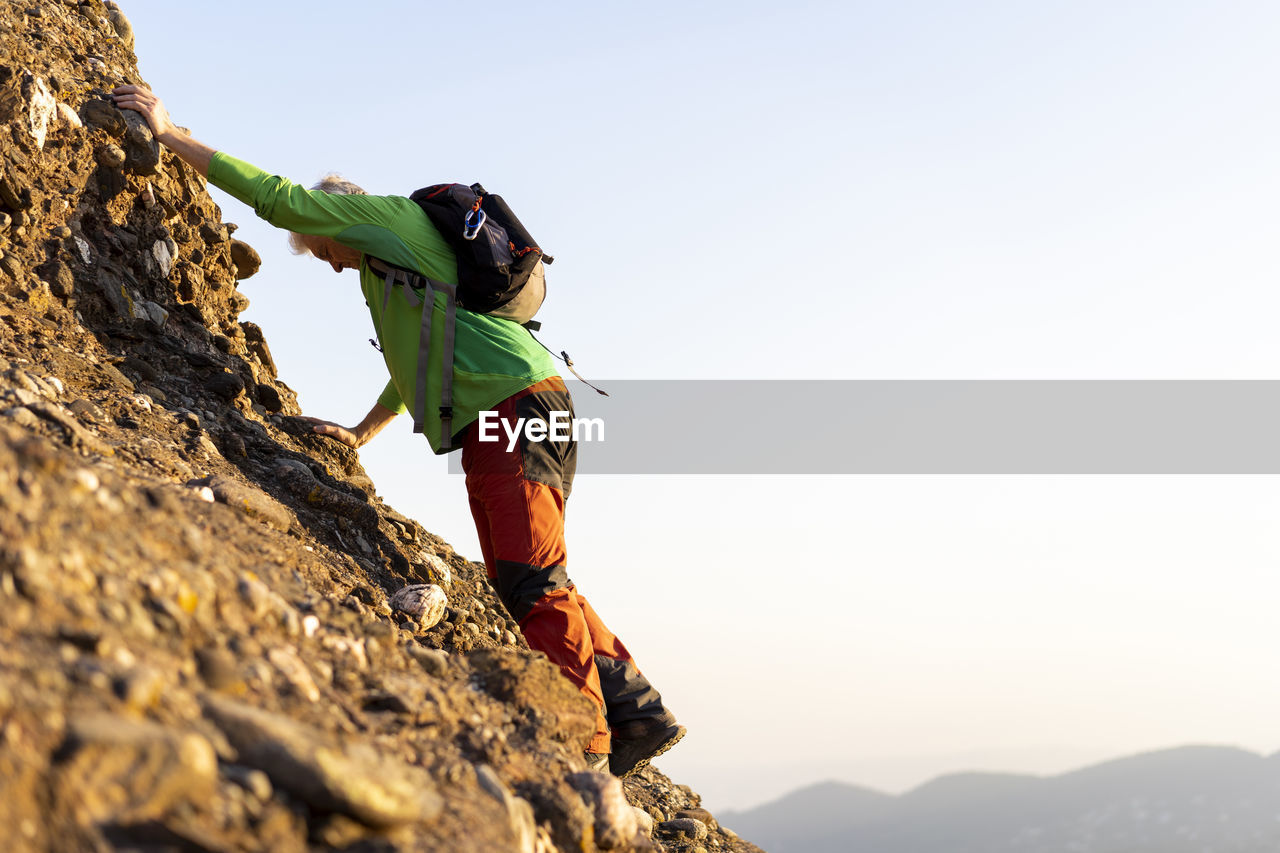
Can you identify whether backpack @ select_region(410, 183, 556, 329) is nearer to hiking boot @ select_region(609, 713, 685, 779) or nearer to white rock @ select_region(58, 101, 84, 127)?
white rock @ select_region(58, 101, 84, 127)

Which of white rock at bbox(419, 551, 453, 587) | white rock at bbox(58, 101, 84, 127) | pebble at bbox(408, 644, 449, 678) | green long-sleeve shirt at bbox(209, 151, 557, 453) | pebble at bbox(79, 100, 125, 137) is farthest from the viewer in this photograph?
A: white rock at bbox(419, 551, 453, 587)

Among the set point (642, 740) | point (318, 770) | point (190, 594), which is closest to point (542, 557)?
point (642, 740)

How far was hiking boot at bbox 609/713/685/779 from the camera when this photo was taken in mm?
5438

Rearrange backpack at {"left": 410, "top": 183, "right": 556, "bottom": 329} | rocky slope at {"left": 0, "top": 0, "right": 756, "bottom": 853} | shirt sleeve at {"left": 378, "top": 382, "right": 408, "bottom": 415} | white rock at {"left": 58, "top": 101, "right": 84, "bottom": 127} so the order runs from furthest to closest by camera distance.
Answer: shirt sleeve at {"left": 378, "top": 382, "right": 408, "bottom": 415}, white rock at {"left": 58, "top": 101, "right": 84, "bottom": 127}, backpack at {"left": 410, "top": 183, "right": 556, "bottom": 329}, rocky slope at {"left": 0, "top": 0, "right": 756, "bottom": 853}

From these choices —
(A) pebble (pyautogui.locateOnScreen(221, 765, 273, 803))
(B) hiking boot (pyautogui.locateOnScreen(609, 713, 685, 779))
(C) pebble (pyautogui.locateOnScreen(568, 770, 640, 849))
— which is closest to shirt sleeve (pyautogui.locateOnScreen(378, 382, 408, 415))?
(B) hiking boot (pyautogui.locateOnScreen(609, 713, 685, 779))

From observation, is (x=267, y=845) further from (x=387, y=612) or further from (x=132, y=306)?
(x=132, y=306)

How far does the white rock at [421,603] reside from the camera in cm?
554

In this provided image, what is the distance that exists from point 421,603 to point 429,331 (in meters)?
1.56

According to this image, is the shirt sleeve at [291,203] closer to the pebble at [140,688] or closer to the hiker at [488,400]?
the hiker at [488,400]

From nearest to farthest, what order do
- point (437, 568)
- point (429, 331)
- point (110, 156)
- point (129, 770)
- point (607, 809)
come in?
point (129, 770)
point (607, 809)
point (429, 331)
point (110, 156)
point (437, 568)

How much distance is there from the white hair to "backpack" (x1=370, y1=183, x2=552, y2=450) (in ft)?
1.54

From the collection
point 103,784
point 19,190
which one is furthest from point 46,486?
point 19,190

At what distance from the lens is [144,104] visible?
6398 millimetres

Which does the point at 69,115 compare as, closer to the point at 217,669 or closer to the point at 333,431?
the point at 333,431
